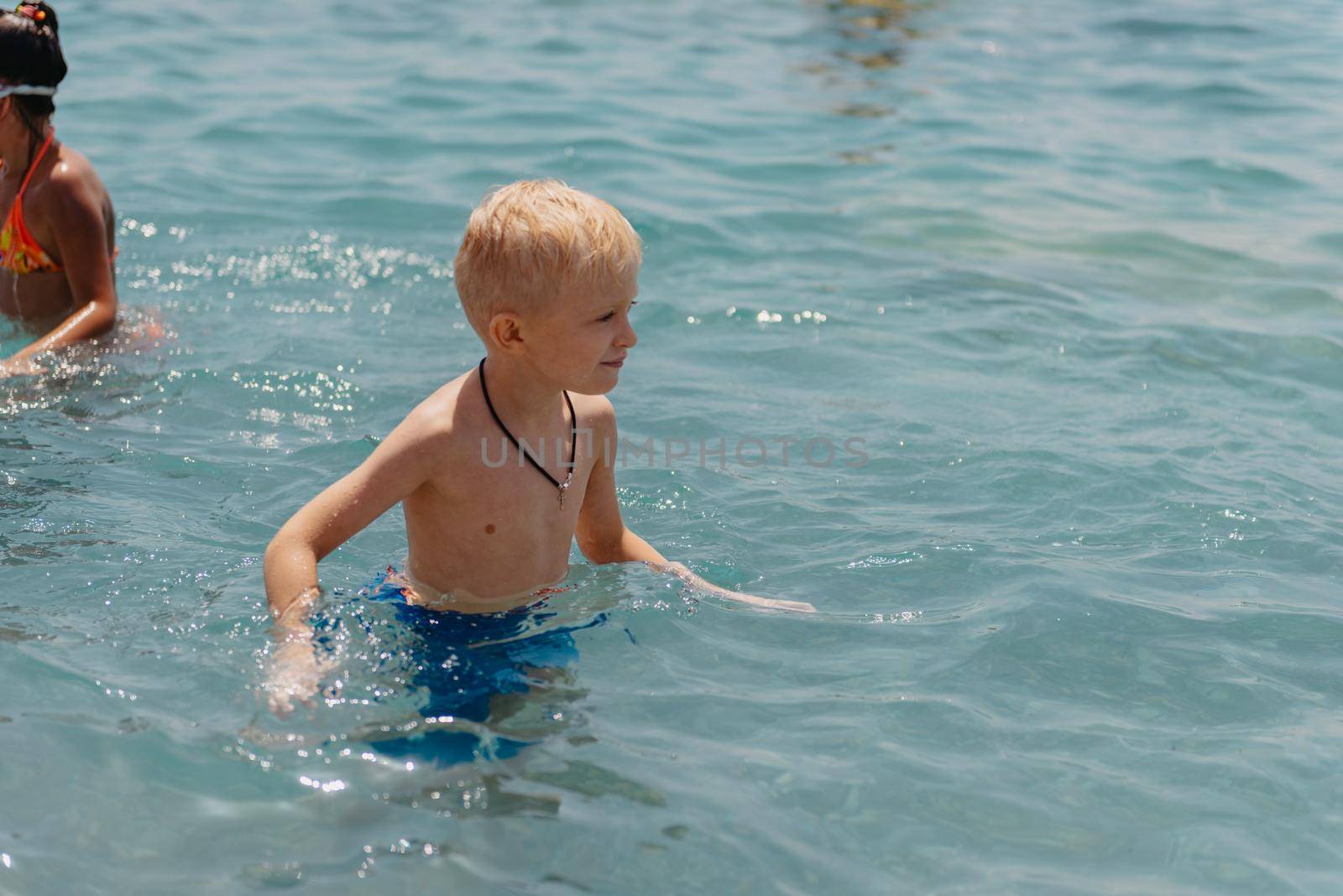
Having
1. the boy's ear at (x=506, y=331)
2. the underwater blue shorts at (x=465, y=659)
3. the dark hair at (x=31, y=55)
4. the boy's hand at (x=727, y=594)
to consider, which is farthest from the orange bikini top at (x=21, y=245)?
the boy's hand at (x=727, y=594)

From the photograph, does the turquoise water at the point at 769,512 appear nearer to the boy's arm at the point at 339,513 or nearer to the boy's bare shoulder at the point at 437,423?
the boy's arm at the point at 339,513

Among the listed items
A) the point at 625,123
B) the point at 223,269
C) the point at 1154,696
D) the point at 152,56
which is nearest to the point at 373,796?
the point at 1154,696

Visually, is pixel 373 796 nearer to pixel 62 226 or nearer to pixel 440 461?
pixel 440 461

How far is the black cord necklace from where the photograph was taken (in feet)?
10.7

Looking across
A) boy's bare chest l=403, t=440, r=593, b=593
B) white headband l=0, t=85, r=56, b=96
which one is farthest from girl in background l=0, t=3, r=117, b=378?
boy's bare chest l=403, t=440, r=593, b=593

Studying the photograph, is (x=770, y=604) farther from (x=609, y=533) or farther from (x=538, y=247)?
(x=538, y=247)

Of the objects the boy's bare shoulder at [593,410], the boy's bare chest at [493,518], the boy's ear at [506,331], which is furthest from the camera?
the boy's bare shoulder at [593,410]

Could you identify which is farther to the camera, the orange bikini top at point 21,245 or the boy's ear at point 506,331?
the orange bikini top at point 21,245

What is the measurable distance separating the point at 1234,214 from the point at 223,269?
19.9 feet

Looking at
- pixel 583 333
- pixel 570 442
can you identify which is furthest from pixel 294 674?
pixel 583 333

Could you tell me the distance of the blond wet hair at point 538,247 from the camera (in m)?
3.05

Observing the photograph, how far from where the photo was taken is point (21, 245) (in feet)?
17.5

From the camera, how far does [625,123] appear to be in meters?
10.7

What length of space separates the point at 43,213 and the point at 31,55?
1.92 feet
